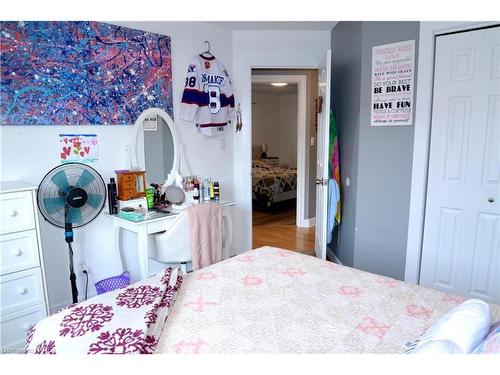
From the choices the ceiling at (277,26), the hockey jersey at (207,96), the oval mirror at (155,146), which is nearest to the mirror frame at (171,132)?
the oval mirror at (155,146)

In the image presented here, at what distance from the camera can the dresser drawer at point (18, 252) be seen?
1805 mm

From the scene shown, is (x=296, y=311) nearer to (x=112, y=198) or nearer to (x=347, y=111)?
(x=112, y=198)

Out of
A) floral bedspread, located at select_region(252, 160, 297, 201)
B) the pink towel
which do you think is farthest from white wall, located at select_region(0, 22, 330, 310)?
floral bedspread, located at select_region(252, 160, 297, 201)

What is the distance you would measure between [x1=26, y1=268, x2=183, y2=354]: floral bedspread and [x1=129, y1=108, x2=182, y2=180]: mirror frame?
149cm

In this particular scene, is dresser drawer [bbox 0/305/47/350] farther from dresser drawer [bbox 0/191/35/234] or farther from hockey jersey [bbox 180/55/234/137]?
hockey jersey [bbox 180/55/234/137]

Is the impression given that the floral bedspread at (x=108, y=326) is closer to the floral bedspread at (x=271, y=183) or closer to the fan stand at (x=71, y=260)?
the fan stand at (x=71, y=260)

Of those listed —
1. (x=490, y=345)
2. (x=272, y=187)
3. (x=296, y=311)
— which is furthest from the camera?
(x=272, y=187)

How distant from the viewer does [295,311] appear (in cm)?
137

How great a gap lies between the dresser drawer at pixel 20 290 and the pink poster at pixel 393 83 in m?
2.50

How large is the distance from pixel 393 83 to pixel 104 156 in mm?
2218

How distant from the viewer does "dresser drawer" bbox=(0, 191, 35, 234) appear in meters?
1.79

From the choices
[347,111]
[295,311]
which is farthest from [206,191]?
[295,311]

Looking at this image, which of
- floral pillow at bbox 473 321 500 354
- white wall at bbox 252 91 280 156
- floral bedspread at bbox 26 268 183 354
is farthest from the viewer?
white wall at bbox 252 91 280 156
